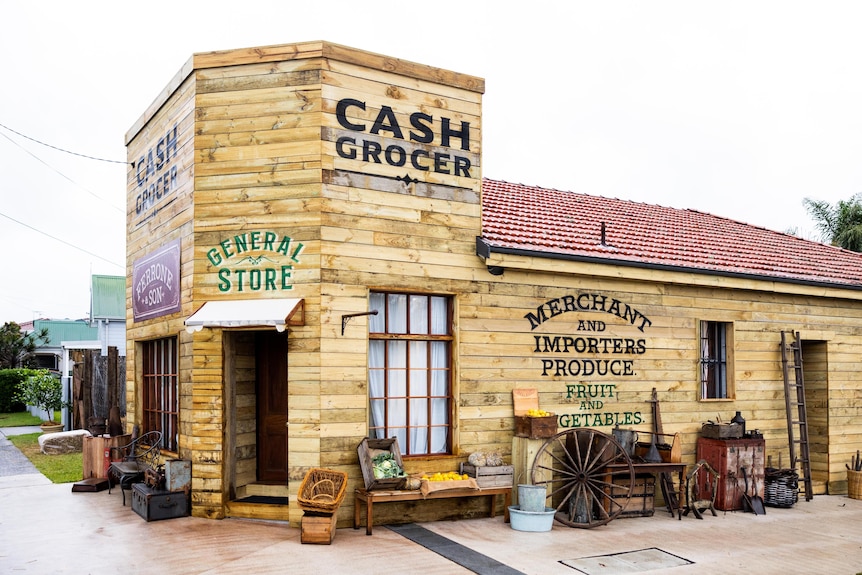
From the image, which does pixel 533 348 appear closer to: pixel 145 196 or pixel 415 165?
pixel 415 165

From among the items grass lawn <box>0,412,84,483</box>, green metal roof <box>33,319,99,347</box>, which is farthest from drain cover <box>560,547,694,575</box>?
green metal roof <box>33,319,99,347</box>

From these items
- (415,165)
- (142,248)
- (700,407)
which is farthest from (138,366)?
(700,407)

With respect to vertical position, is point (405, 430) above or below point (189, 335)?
below

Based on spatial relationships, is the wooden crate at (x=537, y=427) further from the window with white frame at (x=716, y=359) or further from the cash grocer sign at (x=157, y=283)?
the cash grocer sign at (x=157, y=283)

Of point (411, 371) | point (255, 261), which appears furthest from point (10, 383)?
point (411, 371)

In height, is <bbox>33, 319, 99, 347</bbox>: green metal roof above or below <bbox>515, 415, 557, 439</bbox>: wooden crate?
above

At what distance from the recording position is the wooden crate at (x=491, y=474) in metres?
8.98

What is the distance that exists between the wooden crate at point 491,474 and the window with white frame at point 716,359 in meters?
4.06

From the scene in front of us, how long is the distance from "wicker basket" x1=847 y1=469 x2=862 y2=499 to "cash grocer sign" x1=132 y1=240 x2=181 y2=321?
1067 cm

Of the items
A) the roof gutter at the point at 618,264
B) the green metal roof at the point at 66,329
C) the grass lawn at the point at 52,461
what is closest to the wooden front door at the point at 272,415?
the roof gutter at the point at 618,264

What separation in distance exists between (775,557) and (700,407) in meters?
3.44

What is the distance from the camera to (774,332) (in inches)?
474

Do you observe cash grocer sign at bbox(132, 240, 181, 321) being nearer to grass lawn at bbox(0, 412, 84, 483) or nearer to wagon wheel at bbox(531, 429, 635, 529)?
grass lawn at bbox(0, 412, 84, 483)

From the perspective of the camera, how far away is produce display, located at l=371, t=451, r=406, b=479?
844 centimetres
